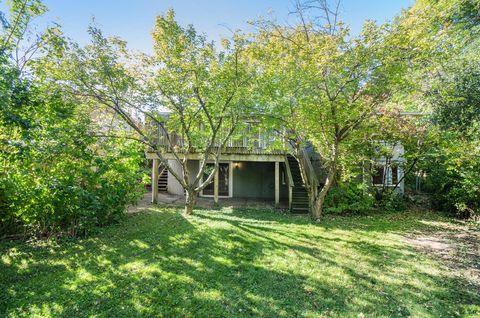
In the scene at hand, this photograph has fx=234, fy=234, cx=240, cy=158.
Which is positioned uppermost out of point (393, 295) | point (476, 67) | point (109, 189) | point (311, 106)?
point (476, 67)

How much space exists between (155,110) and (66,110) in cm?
360

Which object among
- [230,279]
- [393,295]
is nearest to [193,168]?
[230,279]

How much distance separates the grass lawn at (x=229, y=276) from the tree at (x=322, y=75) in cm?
347

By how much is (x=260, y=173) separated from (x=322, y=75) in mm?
7627

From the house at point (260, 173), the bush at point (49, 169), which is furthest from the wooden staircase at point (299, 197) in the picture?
the bush at point (49, 169)

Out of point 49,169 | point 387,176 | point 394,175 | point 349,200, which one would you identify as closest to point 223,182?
point 349,200

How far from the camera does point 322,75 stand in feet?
22.8

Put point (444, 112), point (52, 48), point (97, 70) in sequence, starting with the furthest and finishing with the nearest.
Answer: point (444, 112) < point (97, 70) < point (52, 48)

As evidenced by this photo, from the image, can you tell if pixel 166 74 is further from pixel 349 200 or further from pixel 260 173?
pixel 349 200

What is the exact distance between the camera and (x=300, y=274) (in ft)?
14.1

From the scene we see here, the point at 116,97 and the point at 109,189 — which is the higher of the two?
the point at 116,97

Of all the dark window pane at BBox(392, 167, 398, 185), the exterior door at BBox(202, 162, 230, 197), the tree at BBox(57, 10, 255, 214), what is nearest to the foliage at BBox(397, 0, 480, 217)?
the dark window pane at BBox(392, 167, 398, 185)

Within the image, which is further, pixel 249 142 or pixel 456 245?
pixel 249 142

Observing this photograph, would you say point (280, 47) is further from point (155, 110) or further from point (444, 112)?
point (444, 112)
